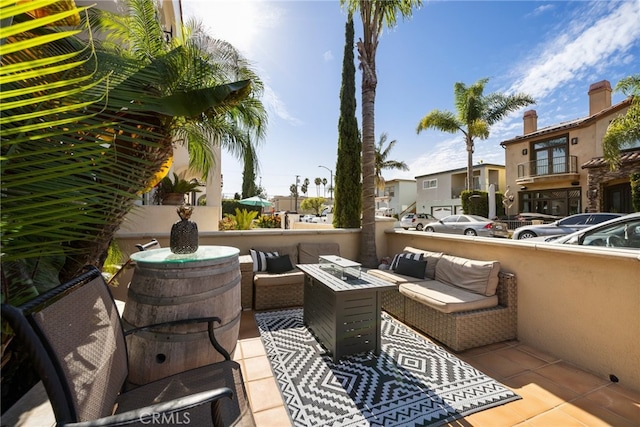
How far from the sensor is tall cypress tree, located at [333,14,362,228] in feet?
23.0

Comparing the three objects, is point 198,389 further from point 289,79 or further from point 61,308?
point 289,79

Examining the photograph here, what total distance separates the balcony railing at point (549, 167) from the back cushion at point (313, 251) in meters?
17.5

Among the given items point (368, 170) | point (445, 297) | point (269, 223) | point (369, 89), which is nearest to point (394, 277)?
point (445, 297)

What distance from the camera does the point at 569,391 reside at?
8.45 ft

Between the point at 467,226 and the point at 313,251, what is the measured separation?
36.5 feet

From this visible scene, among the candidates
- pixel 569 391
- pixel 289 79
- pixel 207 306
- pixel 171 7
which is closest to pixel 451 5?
pixel 289 79

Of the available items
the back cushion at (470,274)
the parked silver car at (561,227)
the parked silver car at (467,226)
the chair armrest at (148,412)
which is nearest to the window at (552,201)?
the parked silver car at (467,226)

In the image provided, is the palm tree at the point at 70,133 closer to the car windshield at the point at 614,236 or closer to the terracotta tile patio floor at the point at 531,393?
the terracotta tile patio floor at the point at 531,393

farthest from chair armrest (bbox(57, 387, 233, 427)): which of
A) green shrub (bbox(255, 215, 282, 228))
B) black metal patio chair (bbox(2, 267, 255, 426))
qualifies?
green shrub (bbox(255, 215, 282, 228))

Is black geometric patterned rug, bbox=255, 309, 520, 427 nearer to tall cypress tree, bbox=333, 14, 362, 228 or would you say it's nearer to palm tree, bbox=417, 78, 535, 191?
tall cypress tree, bbox=333, 14, 362, 228

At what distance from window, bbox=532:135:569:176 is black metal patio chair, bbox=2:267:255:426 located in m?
21.0

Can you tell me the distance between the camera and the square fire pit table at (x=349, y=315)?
3017 mm

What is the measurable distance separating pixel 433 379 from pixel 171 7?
15.4m

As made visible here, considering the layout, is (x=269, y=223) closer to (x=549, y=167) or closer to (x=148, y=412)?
(x=148, y=412)
